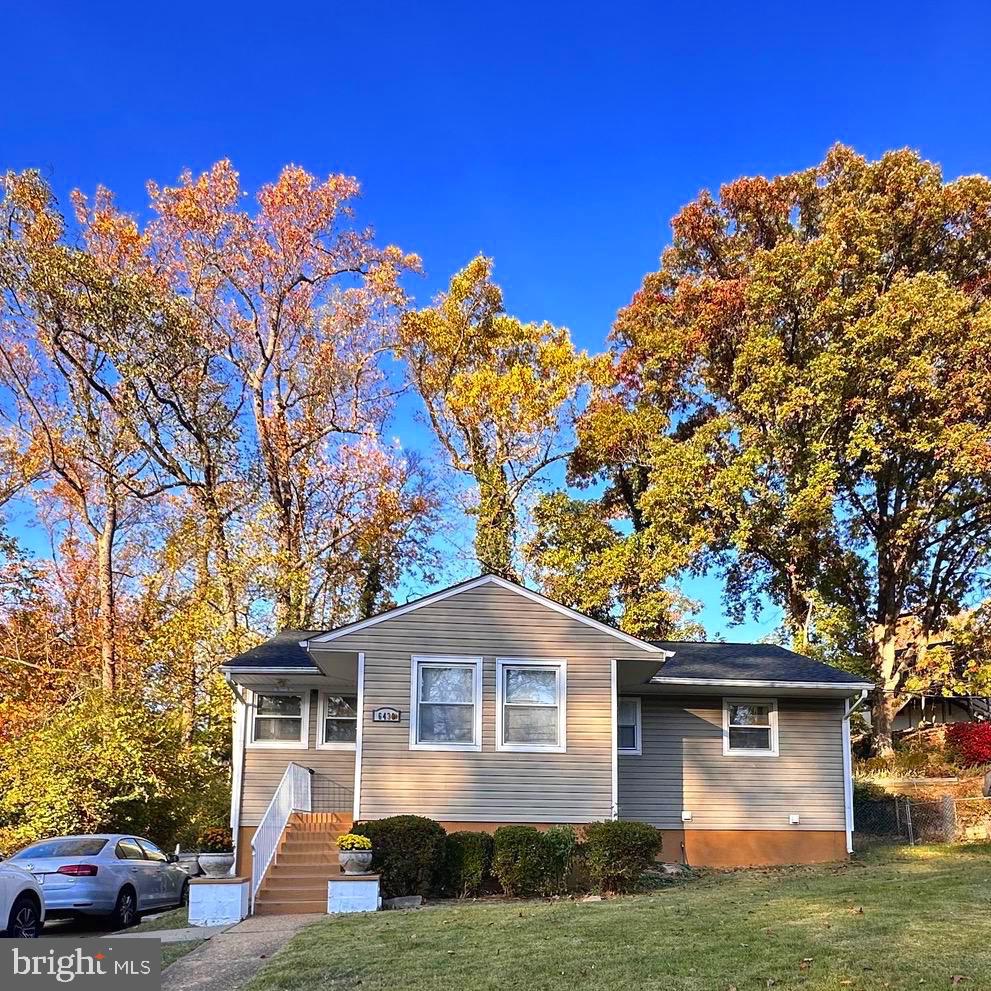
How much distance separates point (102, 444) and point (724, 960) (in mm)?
24087

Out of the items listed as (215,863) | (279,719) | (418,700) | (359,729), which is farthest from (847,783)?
(215,863)

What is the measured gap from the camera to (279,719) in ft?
53.9

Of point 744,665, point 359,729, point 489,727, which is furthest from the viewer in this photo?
point 744,665

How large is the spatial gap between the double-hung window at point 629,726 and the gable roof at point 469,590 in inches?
77.3

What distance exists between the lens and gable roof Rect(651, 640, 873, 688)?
618 inches

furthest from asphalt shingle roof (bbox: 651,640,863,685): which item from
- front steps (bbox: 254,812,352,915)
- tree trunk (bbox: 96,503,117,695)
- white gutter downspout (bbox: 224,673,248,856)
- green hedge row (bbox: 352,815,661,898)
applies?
tree trunk (bbox: 96,503,117,695)

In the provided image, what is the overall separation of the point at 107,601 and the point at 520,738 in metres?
16.2

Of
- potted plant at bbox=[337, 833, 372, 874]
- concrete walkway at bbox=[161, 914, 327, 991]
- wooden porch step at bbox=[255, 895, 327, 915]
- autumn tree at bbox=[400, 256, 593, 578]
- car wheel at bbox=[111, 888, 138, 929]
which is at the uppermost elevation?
autumn tree at bbox=[400, 256, 593, 578]

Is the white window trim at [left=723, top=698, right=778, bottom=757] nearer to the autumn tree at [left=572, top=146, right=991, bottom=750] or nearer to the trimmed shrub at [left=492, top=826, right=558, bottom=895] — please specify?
the trimmed shrub at [left=492, top=826, right=558, bottom=895]

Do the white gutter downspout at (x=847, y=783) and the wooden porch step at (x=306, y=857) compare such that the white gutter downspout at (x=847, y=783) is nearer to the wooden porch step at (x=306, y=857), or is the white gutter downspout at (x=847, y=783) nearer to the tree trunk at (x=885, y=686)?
the wooden porch step at (x=306, y=857)

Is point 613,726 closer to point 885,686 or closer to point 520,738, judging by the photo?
point 520,738

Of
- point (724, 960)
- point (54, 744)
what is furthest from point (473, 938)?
point (54, 744)

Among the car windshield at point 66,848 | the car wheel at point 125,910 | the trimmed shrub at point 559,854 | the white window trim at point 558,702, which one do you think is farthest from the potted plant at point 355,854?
the car windshield at point 66,848

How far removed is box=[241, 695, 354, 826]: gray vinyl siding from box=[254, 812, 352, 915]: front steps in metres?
1.24
